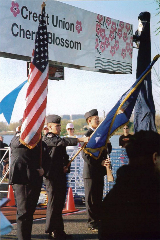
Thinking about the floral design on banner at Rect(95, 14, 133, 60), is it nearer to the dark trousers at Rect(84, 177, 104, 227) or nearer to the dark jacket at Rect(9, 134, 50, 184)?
the dark trousers at Rect(84, 177, 104, 227)

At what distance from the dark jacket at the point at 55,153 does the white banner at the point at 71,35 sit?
1636 mm

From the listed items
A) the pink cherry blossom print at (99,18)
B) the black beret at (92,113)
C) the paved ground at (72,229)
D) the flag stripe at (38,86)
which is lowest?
the paved ground at (72,229)

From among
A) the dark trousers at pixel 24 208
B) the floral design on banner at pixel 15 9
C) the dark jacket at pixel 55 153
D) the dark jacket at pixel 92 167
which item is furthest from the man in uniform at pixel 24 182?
the floral design on banner at pixel 15 9

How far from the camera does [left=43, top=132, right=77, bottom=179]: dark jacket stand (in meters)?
7.15

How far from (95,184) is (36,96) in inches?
92.8

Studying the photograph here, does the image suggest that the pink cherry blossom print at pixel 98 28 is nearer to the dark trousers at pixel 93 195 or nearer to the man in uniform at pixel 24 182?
the dark trousers at pixel 93 195

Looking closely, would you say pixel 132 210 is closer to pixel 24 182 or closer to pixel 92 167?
pixel 24 182

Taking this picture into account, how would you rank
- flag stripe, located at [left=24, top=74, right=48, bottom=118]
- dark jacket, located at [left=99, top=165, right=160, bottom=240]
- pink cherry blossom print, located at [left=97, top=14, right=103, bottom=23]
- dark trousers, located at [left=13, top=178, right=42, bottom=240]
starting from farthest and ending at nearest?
pink cherry blossom print, located at [left=97, top=14, right=103, bottom=23], flag stripe, located at [left=24, top=74, right=48, bottom=118], dark trousers, located at [left=13, top=178, right=42, bottom=240], dark jacket, located at [left=99, top=165, right=160, bottom=240]

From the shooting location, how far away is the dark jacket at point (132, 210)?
7.98ft

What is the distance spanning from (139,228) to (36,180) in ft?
13.0

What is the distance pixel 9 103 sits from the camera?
9.41 metres

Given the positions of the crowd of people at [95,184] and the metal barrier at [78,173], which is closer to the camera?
the crowd of people at [95,184]

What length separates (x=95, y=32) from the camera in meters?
9.24

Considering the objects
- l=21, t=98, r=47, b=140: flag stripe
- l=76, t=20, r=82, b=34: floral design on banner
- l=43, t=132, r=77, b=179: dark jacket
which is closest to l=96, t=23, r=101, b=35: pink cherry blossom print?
l=76, t=20, r=82, b=34: floral design on banner
